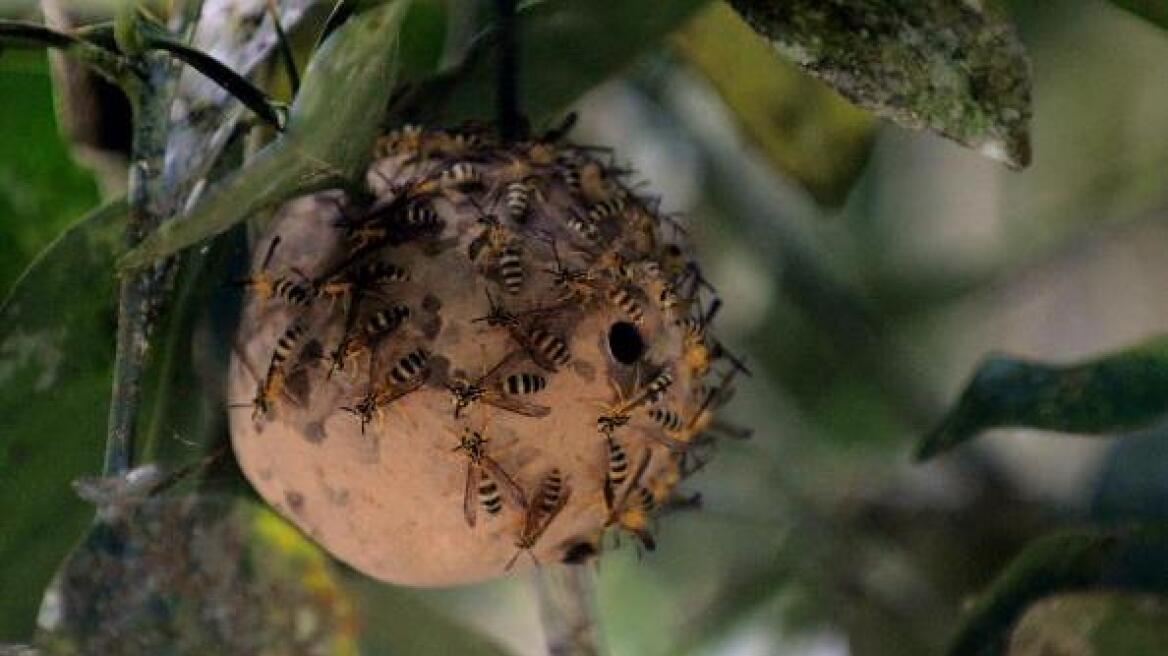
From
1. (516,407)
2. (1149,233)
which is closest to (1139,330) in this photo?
(1149,233)

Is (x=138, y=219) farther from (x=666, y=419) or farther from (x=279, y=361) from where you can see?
(x=666, y=419)

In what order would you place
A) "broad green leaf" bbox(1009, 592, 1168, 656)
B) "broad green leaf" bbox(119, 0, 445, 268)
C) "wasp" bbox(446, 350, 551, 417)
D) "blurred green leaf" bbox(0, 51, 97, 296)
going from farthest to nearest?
"blurred green leaf" bbox(0, 51, 97, 296) < "broad green leaf" bbox(1009, 592, 1168, 656) < "wasp" bbox(446, 350, 551, 417) < "broad green leaf" bbox(119, 0, 445, 268)

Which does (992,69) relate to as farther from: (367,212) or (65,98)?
(65,98)

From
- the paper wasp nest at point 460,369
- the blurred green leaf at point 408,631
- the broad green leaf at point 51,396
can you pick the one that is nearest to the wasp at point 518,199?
the paper wasp nest at point 460,369

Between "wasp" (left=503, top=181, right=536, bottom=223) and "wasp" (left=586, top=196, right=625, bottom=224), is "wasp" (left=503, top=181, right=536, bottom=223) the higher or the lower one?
the higher one

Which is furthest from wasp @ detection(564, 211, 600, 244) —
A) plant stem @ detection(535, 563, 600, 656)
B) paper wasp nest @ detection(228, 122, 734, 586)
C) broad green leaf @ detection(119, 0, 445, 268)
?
plant stem @ detection(535, 563, 600, 656)

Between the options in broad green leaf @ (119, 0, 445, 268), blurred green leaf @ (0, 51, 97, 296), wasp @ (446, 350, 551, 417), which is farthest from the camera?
blurred green leaf @ (0, 51, 97, 296)

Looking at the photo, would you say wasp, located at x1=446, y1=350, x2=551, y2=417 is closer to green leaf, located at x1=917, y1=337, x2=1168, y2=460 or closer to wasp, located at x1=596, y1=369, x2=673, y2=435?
wasp, located at x1=596, y1=369, x2=673, y2=435
